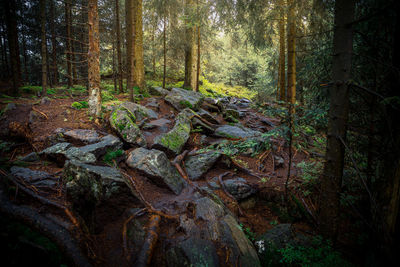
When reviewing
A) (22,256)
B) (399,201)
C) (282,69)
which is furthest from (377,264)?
(282,69)

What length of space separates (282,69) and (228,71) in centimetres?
1674

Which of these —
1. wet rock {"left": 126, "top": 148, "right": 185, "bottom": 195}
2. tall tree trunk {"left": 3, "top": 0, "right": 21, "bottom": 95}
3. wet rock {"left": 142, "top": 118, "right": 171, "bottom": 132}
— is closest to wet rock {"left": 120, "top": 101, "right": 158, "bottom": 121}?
wet rock {"left": 142, "top": 118, "right": 171, "bottom": 132}

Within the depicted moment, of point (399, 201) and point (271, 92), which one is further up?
point (271, 92)

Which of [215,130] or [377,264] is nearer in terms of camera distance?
[377,264]

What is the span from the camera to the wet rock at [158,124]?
25.5ft

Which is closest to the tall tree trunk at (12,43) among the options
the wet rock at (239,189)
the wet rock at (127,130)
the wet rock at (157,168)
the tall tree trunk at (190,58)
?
the wet rock at (127,130)

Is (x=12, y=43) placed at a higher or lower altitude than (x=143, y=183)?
higher

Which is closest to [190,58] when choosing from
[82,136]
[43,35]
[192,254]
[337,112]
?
[43,35]

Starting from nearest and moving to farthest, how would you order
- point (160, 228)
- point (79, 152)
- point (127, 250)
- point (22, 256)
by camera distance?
point (22, 256)
point (127, 250)
point (160, 228)
point (79, 152)

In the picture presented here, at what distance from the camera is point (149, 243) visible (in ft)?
10.0

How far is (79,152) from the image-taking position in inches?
185

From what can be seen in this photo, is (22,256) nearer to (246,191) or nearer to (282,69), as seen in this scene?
(246,191)

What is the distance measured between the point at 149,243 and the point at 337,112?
404 cm

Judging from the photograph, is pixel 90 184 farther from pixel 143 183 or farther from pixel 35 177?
pixel 143 183
